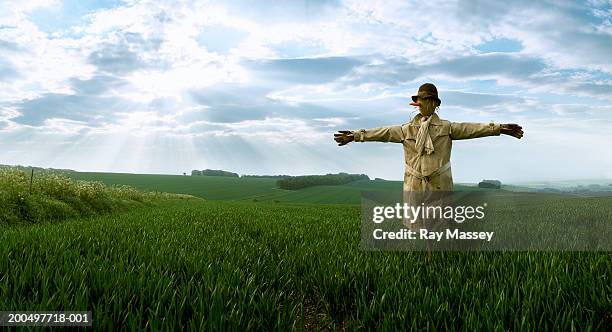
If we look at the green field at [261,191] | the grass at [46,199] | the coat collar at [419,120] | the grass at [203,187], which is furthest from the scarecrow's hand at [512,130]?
the grass at [203,187]

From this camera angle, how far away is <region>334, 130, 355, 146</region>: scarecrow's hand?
595cm

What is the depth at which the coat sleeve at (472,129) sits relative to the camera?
5363 mm

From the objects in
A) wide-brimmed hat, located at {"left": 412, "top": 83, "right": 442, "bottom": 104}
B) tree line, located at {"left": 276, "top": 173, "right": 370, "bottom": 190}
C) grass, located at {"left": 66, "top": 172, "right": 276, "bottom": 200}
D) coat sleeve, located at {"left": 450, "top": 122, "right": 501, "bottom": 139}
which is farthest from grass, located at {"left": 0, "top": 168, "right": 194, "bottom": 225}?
tree line, located at {"left": 276, "top": 173, "right": 370, "bottom": 190}

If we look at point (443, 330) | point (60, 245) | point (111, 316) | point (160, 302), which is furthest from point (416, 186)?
point (60, 245)

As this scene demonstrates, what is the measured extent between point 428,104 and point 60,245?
215 inches

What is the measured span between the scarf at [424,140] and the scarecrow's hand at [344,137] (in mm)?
949

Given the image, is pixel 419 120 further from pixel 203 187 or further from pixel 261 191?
pixel 203 187

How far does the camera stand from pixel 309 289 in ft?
14.5

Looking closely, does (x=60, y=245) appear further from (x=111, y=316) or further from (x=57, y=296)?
(x=111, y=316)

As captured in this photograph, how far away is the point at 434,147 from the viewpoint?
18.1 ft

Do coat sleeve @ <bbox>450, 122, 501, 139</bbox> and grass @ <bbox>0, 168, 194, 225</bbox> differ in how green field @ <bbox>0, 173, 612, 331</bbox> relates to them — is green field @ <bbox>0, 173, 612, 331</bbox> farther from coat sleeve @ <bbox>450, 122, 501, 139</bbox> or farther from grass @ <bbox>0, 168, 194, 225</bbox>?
grass @ <bbox>0, 168, 194, 225</bbox>

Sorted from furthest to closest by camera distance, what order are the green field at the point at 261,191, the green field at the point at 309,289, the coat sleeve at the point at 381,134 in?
the green field at the point at 261,191 < the coat sleeve at the point at 381,134 < the green field at the point at 309,289

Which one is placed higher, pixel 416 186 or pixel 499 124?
pixel 499 124

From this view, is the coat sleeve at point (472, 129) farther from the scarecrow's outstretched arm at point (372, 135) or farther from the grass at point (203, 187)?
the grass at point (203, 187)
